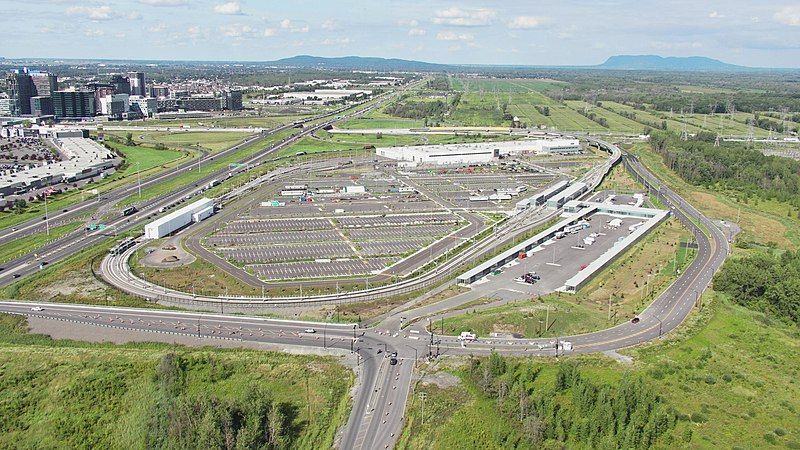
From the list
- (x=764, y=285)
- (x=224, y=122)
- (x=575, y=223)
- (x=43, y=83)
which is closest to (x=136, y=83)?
(x=43, y=83)

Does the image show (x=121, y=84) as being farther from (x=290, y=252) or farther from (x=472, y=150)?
(x=290, y=252)

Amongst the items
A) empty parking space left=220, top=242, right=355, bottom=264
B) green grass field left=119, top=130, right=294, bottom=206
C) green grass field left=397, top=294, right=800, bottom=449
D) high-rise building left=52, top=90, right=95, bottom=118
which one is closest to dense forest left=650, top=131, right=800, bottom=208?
green grass field left=397, top=294, right=800, bottom=449

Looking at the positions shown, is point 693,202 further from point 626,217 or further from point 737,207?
point 626,217

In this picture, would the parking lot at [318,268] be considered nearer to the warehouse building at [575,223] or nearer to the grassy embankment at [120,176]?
the warehouse building at [575,223]

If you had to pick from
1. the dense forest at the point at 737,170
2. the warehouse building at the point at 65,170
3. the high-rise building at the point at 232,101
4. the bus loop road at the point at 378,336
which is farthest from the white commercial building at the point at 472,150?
the high-rise building at the point at 232,101

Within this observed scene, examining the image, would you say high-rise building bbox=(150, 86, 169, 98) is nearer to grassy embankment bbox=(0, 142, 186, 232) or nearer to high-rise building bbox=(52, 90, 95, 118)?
high-rise building bbox=(52, 90, 95, 118)

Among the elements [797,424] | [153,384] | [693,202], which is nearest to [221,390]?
[153,384]
